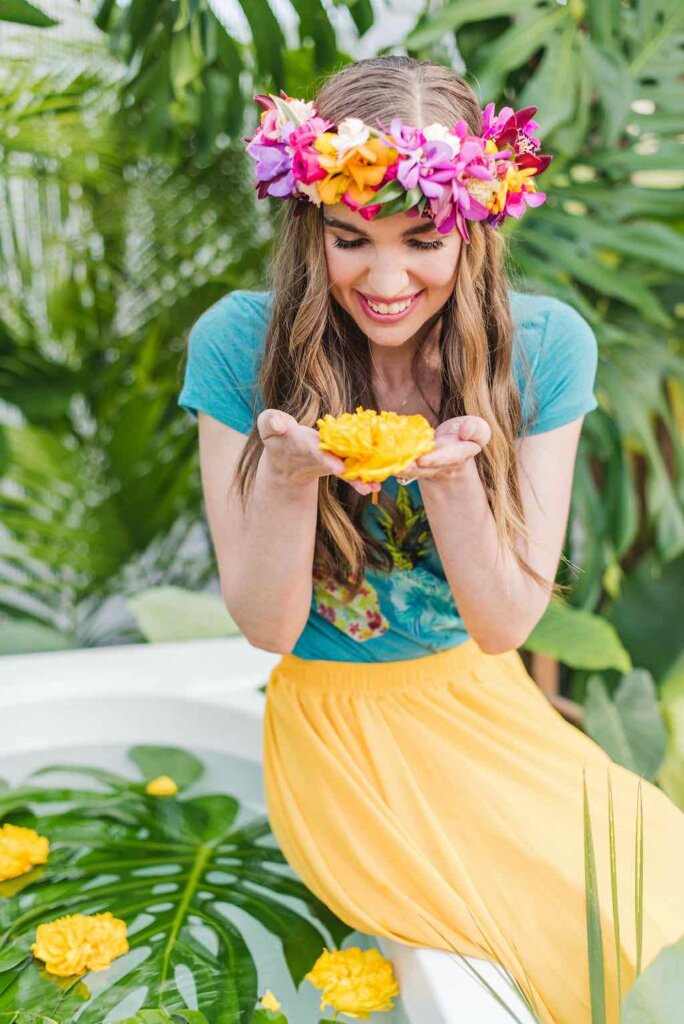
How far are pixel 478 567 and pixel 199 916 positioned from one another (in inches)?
21.7

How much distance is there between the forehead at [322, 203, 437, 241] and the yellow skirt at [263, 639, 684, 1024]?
0.48 meters

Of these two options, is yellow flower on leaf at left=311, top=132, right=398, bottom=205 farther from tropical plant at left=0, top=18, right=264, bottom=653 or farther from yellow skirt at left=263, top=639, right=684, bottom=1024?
tropical plant at left=0, top=18, right=264, bottom=653

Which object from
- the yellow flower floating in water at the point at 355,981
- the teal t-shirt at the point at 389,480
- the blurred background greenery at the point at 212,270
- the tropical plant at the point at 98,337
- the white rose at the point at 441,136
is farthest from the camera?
the tropical plant at the point at 98,337

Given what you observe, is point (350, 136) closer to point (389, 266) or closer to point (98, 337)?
point (389, 266)

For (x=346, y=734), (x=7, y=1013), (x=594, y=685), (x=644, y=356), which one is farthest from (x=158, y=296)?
(x=7, y=1013)

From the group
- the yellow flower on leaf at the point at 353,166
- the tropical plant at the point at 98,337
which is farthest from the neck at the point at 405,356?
the tropical plant at the point at 98,337

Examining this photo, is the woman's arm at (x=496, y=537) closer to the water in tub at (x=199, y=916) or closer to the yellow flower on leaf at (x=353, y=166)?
the yellow flower on leaf at (x=353, y=166)

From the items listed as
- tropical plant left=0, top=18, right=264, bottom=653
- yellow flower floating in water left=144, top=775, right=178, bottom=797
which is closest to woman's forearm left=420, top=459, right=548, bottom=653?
yellow flower floating in water left=144, top=775, right=178, bottom=797

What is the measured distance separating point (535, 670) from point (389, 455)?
158cm

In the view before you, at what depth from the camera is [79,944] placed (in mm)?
1067

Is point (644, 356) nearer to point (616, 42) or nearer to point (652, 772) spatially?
point (616, 42)

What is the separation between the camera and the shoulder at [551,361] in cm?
108

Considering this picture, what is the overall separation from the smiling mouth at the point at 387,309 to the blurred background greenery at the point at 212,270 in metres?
0.40

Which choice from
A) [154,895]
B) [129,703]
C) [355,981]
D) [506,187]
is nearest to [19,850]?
[154,895]
